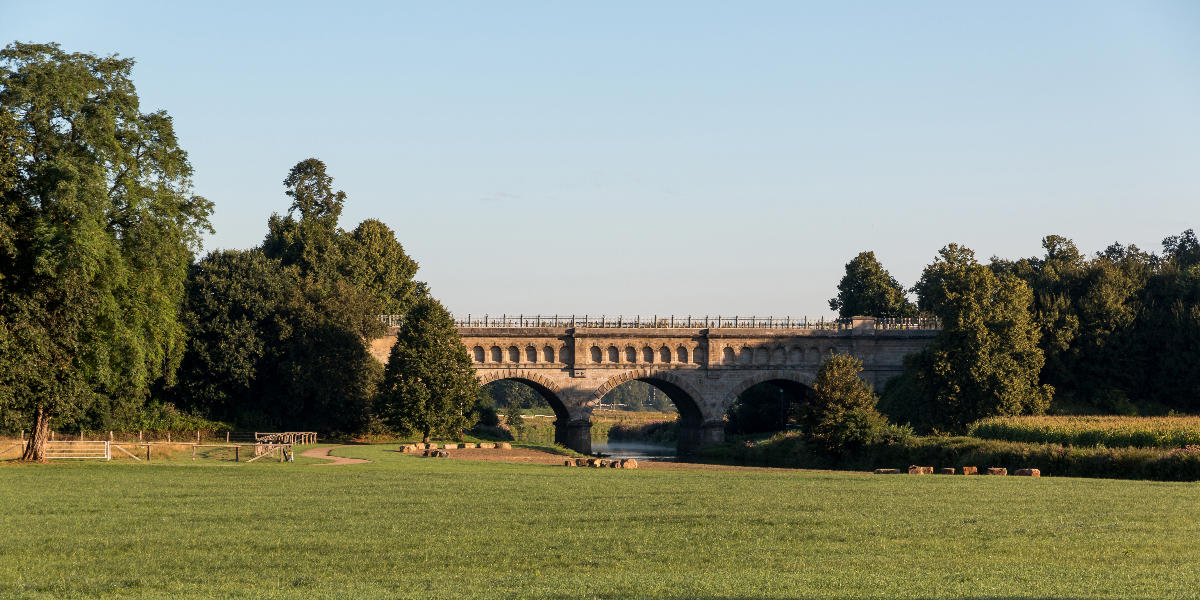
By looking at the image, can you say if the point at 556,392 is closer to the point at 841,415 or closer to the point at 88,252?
the point at 841,415

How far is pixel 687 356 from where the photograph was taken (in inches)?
3991

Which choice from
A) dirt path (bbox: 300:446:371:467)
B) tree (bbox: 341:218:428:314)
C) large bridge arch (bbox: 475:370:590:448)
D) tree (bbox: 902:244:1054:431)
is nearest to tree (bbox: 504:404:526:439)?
tree (bbox: 341:218:428:314)

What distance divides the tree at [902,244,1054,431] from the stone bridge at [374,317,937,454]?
61.5 feet

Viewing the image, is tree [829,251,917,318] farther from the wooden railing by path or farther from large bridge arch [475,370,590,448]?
the wooden railing by path

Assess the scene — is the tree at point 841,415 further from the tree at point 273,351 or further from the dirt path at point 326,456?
the tree at point 273,351

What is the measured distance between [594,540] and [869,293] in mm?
97171

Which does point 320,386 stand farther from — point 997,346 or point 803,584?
point 803,584

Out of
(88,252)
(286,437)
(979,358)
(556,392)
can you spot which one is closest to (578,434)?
(556,392)

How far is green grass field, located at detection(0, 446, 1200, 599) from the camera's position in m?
19.3

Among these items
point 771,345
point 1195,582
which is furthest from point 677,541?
point 771,345

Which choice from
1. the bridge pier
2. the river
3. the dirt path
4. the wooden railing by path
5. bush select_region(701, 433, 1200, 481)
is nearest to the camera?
bush select_region(701, 433, 1200, 481)

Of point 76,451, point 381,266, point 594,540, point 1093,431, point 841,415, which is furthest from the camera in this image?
point 381,266

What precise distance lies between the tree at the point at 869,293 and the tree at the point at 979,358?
34.8m

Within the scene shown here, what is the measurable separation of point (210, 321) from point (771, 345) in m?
45.6
